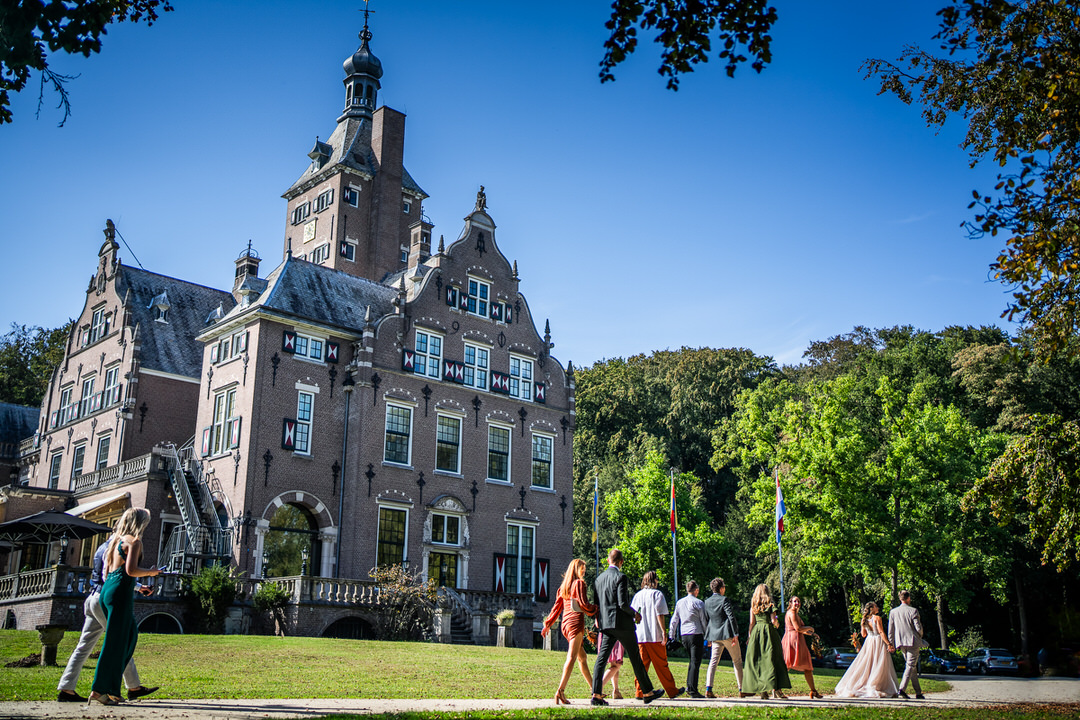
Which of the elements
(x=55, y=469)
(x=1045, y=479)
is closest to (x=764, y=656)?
(x=1045, y=479)

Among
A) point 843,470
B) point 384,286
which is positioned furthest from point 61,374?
point 843,470

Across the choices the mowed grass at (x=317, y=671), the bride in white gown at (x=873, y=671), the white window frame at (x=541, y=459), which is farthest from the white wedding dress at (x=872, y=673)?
the white window frame at (x=541, y=459)

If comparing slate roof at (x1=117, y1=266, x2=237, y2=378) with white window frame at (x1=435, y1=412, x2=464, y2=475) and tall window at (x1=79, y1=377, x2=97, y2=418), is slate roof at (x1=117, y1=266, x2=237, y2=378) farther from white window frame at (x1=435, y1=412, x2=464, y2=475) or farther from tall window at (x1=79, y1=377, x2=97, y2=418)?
white window frame at (x1=435, y1=412, x2=464, y2=475)

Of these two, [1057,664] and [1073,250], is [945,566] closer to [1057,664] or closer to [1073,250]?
[1057,664]

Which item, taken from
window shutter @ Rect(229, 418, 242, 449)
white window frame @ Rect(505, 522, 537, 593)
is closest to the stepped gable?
window shutter @ Rect(229, 418, 242, 449)

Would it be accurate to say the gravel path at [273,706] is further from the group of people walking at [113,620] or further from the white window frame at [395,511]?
the white window frame at [395,511]

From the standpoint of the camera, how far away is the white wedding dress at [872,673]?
15.8 metres

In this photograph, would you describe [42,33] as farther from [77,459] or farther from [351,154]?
[351,154]

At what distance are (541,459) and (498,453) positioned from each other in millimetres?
2256

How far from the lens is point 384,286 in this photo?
40250 mm

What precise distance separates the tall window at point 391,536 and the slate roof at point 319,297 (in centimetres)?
709

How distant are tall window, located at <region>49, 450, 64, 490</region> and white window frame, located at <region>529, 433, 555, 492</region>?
2131cm

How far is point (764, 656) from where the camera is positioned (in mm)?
14461

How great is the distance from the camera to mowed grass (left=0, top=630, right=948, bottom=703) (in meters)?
12.6
